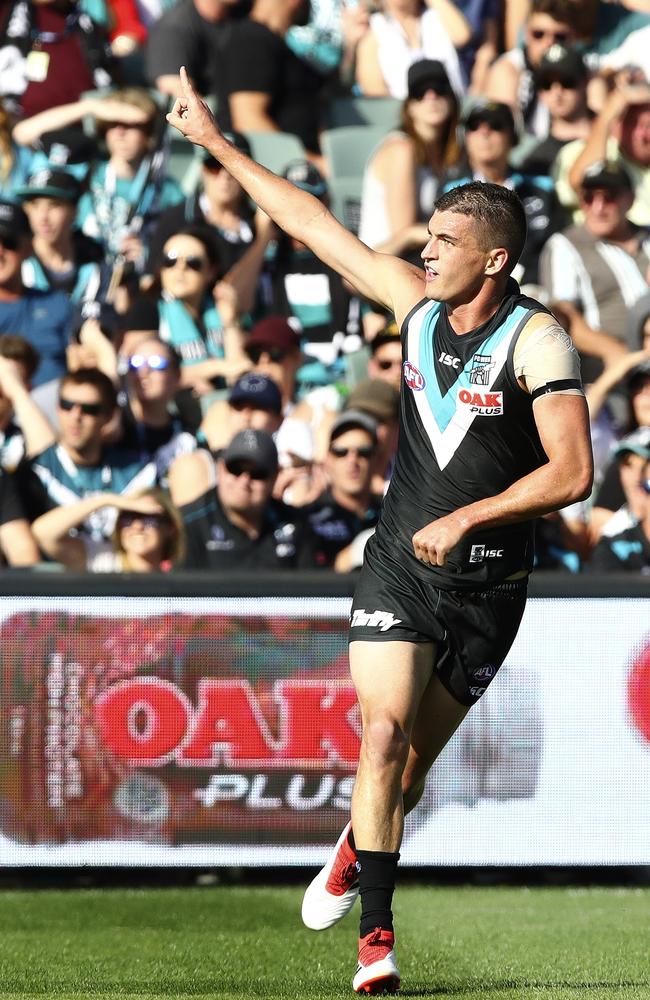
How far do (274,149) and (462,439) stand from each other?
23.6 ft

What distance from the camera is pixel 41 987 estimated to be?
497cm

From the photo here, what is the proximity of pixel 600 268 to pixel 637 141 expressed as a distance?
4.88 ft

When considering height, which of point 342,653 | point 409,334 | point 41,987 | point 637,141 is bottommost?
point 342,653

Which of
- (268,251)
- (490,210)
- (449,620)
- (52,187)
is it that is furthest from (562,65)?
(449,620)

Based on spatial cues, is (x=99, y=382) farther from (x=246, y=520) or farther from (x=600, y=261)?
(x=600, y=261)

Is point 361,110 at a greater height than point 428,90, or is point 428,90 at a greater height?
point 428,90

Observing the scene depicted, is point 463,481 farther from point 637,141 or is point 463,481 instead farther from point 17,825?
point 637,141

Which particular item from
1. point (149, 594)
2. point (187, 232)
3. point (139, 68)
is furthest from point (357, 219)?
point (149, 594)

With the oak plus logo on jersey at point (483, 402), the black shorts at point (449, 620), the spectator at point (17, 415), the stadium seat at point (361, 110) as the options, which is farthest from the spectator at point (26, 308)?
the oak plus logo on jersey at point (483, 402)

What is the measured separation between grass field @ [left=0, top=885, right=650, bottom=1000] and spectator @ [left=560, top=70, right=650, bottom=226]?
560cm

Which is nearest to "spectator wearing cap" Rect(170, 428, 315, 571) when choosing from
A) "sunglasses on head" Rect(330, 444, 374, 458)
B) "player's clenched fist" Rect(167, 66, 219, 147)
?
"sunglasses on head" Rect(330, 444, 374, 458)

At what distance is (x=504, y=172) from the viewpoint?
11.2 meters

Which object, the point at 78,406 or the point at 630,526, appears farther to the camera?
the point at 78,406

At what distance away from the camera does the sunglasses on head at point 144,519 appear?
8570 millimetres
